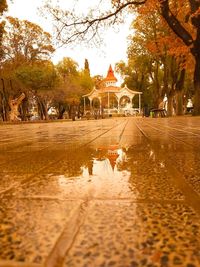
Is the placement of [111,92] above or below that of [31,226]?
above

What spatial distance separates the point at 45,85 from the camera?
123ft

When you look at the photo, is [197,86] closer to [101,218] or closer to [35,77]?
[101,218]

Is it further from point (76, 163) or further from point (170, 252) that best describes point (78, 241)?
point (76, 163)

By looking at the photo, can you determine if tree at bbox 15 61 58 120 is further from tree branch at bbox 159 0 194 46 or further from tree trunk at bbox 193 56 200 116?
tree branch at bbox 159 0 194 46

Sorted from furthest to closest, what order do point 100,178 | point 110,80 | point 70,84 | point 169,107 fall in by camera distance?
point 110,80, point 70,84, point 169,107, point 100,178

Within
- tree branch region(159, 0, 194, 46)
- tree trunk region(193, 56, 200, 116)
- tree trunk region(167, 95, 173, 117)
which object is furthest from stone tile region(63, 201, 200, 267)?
tree trunk region(167, 95, 173, 117)

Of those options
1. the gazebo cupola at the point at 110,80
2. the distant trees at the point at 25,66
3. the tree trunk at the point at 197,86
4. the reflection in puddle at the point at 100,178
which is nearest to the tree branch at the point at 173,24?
the tree trunk at the point at 197,86

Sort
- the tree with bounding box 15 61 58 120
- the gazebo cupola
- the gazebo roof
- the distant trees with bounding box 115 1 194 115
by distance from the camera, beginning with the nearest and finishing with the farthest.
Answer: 1. the distant trees with bounding box 115 1 194 115
2. the tree with bounding box 15 61 58 120
3. the gazebo roof
4. the gazebo cupola

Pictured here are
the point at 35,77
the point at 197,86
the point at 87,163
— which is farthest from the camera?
the point at 35,77

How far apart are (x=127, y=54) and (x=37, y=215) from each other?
4193 cm

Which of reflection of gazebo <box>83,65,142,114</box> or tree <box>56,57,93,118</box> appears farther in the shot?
reflection of gazebo <box>83,65,142,114</box>

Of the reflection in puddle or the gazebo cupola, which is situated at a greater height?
the gazebo cupola

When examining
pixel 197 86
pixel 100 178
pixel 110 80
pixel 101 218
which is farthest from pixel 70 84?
pixel 101 218

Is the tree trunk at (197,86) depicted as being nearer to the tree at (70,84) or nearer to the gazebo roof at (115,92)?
the tree at (70,84)
